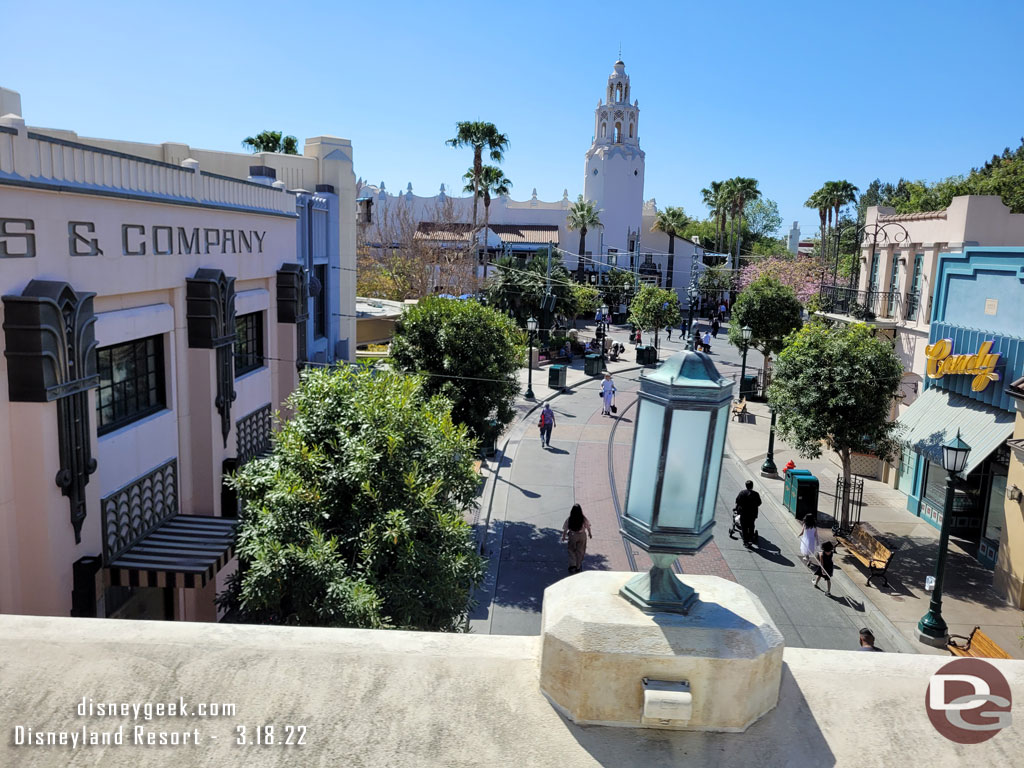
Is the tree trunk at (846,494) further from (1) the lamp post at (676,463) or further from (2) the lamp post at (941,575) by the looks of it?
(1) the lamp post at (676,463)

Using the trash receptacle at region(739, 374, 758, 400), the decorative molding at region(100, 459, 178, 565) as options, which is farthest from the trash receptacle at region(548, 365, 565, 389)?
the decorative molding at region(100, 459, 178, 565)

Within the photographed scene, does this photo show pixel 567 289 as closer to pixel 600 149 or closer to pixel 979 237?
pixel 979 237

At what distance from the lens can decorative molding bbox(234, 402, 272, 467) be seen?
12914 millimetres

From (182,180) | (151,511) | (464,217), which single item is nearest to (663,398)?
(151,511)

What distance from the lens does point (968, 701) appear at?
3.27 metres

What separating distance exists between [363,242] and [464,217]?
21.5 m

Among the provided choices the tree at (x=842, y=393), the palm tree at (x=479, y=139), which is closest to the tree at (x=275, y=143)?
the palm tree at (x=479, y=139)

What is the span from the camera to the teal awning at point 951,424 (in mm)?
14703

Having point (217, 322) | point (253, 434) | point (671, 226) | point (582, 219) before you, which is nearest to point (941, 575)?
point (253, 434)

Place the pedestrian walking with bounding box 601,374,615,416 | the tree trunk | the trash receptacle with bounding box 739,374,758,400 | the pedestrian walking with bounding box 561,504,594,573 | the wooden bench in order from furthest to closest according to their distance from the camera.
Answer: the trash receptacle with bounding box 739,374,758,400 < the pedestrian walking with bounding box 601,374,615,416 < the tree trunk < the pedestrian walking with bounding box 561,504,594,573 < the wooden bench

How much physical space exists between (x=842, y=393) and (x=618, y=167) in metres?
61.1

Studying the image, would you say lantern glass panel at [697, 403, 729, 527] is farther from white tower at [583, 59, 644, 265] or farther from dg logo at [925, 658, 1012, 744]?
white tower at [583, 59, 644, 265]

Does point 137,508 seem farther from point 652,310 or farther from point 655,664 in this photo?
point 652,310

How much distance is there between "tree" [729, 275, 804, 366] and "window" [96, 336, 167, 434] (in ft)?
80.9
